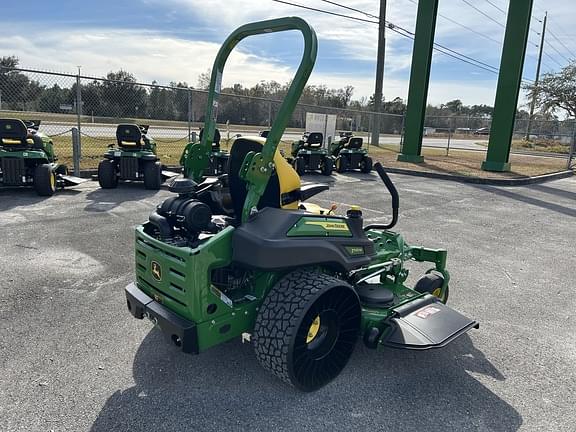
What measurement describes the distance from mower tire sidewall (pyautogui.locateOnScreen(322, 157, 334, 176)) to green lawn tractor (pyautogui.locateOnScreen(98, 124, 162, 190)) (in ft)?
17.2

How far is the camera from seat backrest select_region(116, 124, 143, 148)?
919 centimetres

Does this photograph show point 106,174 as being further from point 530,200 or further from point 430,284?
point 530,200

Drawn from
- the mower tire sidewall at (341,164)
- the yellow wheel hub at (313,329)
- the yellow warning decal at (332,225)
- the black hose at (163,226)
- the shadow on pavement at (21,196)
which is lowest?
the shadow on pavement at (21,196)

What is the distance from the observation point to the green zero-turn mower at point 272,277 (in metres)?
2.47

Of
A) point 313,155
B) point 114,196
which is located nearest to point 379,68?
point 313,155

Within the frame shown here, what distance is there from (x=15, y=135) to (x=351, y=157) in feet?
30.2

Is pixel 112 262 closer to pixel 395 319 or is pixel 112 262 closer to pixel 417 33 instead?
pixel 395 319

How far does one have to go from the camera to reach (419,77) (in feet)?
55.1

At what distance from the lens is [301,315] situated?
7.97 feet

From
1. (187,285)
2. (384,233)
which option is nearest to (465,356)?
(384,233)

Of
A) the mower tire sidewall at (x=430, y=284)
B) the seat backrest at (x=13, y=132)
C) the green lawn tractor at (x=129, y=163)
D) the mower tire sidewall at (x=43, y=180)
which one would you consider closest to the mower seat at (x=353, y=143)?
the green lawn tractor at (x=129, y=163)

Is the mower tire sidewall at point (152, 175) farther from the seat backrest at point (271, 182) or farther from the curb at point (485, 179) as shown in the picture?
the curb at point (485, 179)

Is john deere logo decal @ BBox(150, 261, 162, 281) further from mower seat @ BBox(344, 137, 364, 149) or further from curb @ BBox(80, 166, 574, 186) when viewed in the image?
mower seat @ BBox(344, 137, 364, 149)

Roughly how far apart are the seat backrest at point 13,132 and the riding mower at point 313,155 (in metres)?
6.75
